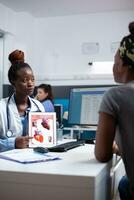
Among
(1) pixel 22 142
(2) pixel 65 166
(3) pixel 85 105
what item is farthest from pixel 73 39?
(2) pixel 65 166

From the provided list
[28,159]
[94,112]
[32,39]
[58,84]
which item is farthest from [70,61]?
[28,159]

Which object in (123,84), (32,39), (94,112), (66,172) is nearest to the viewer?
(66,172)

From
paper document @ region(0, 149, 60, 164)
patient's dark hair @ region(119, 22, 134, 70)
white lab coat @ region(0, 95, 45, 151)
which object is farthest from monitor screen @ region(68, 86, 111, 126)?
patient's dark hair @ region(119, 22, 134, 70)

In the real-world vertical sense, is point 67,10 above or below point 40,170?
above

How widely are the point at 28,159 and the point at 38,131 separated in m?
0.43

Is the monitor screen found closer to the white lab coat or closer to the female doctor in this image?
the female doctor

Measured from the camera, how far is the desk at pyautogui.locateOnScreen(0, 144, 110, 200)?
101cm

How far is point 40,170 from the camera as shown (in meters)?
1.08

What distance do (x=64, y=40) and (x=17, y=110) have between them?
405 cm

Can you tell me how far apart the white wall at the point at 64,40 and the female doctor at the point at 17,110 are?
11.3 feet

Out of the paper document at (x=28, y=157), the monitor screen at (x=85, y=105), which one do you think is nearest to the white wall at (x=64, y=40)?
the monitor screen at (x=85, y=105)

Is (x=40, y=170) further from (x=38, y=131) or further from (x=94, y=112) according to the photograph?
(x=94, y=112)

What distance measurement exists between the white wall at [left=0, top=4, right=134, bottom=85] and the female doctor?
11.3 ft

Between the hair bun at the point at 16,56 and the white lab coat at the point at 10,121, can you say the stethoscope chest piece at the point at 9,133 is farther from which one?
the hair bun at the point at 16,56
